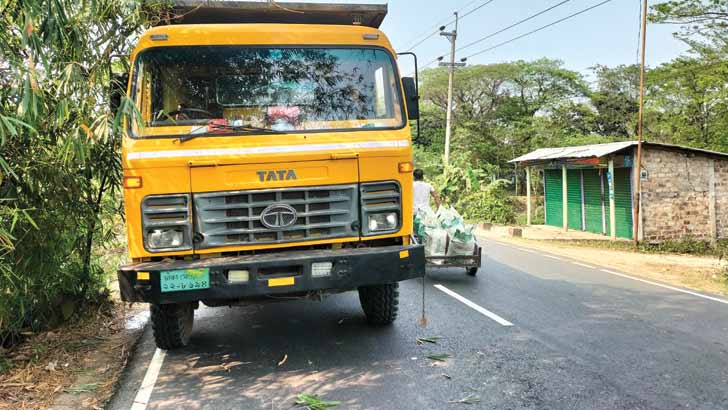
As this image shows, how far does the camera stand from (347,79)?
5.07 metres

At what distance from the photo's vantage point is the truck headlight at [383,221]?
479 cm

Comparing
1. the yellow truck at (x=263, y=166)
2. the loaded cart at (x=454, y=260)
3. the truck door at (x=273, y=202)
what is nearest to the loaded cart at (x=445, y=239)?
the loaded cart at (x=454, y=260)

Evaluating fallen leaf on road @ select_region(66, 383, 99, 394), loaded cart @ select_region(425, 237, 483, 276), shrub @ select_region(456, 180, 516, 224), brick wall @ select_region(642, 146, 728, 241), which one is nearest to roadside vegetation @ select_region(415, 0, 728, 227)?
shrub @ select_region(456, 180, 516, 224)

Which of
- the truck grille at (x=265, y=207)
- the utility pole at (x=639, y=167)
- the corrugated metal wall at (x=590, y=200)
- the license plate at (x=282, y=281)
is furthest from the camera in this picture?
the corrugated metal wall at (x=590, y=200)

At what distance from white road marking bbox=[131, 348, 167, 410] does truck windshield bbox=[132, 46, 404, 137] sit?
2.07m

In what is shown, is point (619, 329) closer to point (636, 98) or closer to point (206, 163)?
point (206, 163)

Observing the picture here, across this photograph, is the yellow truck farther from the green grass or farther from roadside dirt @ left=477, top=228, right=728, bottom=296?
the green grass

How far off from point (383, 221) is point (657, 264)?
9.75 m

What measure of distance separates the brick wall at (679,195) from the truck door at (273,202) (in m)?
14.2

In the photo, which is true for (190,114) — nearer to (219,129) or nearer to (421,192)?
(219,129)

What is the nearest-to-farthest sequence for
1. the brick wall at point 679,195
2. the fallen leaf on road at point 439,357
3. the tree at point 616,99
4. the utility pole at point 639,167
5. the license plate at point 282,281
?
1. the license plate at point 282,281
2. the fallen leaf on road at point 439,357
3. the utility pole at point 639,167
4. the brick wall at point 679,195
5. the tree at point 616,99

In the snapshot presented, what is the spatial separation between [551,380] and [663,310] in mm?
3521

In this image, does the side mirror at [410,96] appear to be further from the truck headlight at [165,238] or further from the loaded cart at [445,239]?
the loaded cart at [445,239]

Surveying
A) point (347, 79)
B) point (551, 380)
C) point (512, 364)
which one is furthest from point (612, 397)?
point (347, 79)
